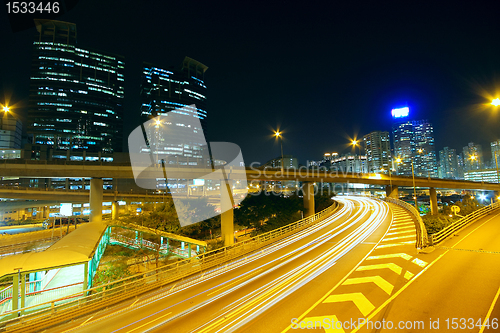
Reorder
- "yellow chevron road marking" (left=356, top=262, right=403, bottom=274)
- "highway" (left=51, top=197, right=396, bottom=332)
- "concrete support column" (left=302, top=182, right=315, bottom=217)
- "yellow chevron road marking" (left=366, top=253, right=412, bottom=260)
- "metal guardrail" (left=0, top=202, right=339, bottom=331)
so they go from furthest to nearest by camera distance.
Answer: "concrete support column" (left=302, top=182, right=315, bottom=217) → "yellow chevron road marking" (left=366, top=253, right=412, bottom=260) → "yellow chevron road marking" (left=356, top=262, right=403, bottom=274) → "metal guardrail" (left=0, top=202, right=339, bottom=331) → "highway" (left=51, top=197, right=396, bottom=332)

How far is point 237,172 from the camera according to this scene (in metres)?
37.9

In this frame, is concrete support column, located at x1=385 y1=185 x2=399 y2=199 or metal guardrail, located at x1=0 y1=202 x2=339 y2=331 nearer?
metal guardrail, located at x1=0 y1=202 x2=339 y2=331

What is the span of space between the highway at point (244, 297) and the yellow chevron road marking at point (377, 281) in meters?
0.59

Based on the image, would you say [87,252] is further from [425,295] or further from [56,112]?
[56,112]

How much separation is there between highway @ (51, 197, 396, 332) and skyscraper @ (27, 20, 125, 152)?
5948 inches

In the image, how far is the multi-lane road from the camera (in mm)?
8023

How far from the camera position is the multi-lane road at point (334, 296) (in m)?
8.02

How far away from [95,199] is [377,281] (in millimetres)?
39989

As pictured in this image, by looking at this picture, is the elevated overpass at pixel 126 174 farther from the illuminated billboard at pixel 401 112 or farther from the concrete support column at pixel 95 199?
the illuminated billboard at pixel 401 112

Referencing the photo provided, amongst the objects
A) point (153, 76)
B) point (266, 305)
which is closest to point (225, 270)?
point (266, 305)

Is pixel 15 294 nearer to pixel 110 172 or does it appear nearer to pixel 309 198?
pixel 110 172

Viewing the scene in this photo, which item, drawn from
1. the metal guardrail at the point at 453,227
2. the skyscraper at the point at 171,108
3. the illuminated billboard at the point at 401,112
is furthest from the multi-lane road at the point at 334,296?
the skyscraper at the point at 171,108

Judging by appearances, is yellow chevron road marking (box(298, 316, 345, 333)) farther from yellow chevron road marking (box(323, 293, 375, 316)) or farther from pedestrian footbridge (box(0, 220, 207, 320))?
pedestrian footbridge (box(0, 220, 207, 320))

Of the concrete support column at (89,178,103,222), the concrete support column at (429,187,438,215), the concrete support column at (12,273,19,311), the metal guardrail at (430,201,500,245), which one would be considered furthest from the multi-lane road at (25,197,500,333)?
the concrete support column at (429,187,438,215)
